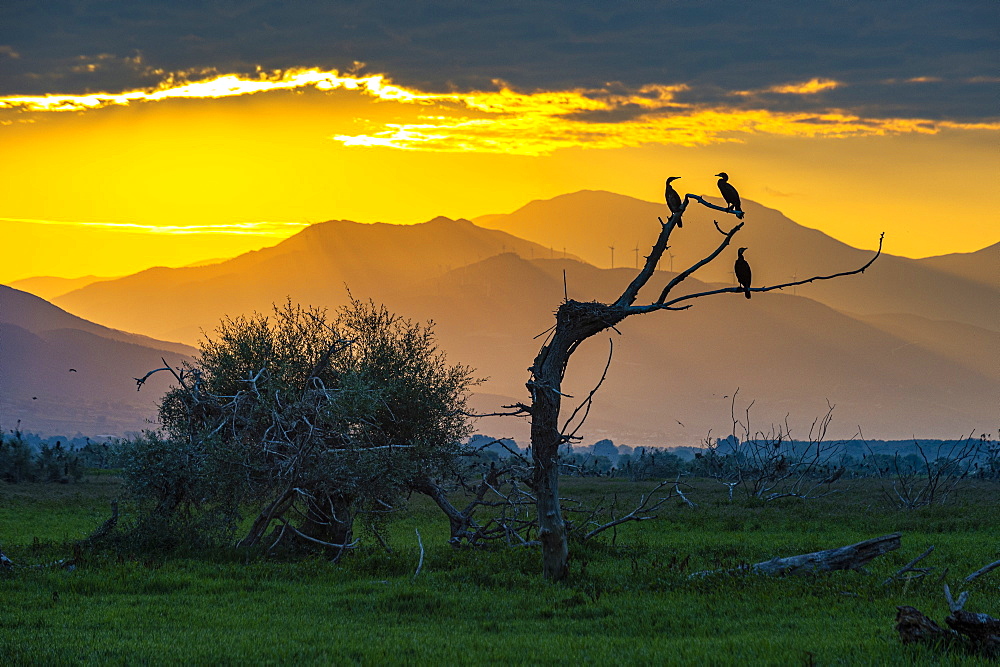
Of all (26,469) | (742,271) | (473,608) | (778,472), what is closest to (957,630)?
(473,608)

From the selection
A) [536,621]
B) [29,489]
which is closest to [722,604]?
[536,621]

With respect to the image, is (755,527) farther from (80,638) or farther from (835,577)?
(80,638)

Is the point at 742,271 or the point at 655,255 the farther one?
the point at 742,271

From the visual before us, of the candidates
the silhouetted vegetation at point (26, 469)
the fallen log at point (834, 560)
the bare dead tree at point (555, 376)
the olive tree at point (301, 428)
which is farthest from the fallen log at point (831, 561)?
the silhouetted vegetation at point (26, 469)

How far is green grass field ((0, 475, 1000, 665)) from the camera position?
15.0 metres

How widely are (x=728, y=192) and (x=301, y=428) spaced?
12864 mm

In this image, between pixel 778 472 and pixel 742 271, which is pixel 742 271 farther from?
pixel 778 472

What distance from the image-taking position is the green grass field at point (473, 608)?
589 inches

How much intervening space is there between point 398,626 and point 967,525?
86.7 feet

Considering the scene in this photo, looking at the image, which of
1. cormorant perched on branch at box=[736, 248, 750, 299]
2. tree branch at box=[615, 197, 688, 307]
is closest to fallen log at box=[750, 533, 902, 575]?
cormorant perched on branch at box=[736, 248, 750, 299]

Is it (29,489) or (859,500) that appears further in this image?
(29,489)

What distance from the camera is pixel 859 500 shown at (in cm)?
5100

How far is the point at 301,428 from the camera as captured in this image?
89.1ft

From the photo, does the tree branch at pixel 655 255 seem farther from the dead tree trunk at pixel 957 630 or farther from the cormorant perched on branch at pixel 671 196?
the dead tree trunk at pixel 957 630
